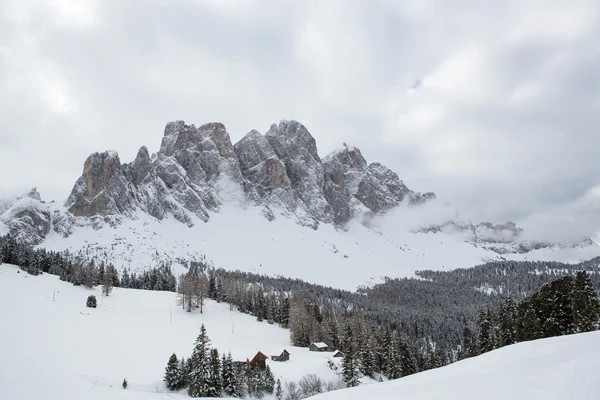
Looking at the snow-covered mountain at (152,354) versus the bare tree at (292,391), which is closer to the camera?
the snow-covered mountain at (152,354)

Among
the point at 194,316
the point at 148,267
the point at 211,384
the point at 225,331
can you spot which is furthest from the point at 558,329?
the point at 148,267

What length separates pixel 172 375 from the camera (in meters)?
47.0

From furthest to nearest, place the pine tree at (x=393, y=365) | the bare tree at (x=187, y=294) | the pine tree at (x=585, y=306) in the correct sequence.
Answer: the bare tree at (x=187, y=294), the pine tree at (x=393, y=365), the pine tree at (x=585, y=306)

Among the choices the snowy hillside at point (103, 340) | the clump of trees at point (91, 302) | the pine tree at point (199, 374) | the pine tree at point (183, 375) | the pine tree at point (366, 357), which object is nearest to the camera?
the snowy hillside at point (103, 340)

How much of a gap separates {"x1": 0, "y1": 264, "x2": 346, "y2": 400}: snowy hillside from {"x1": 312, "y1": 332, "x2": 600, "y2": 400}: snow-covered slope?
27.0 meters

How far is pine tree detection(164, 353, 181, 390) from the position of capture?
46312 millimetres

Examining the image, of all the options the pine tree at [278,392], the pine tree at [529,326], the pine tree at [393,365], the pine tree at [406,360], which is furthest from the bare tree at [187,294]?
the pine tree at [529,326]

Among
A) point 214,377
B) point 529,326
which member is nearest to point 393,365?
point 529,326

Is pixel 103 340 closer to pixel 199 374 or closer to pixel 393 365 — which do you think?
pixel 199 374

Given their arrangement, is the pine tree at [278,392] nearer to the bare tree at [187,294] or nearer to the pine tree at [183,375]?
the pine tree at [183,375]

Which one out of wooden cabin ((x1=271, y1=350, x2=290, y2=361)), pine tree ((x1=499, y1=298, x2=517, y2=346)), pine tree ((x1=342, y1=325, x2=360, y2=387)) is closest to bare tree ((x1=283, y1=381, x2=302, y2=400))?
pine tree ((x1=342, y1=325, x2=360, y2=387))

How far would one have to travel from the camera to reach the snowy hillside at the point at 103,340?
34.1 meters

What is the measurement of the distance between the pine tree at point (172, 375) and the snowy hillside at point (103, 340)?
856 mm

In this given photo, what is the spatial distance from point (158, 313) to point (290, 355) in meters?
36.0
